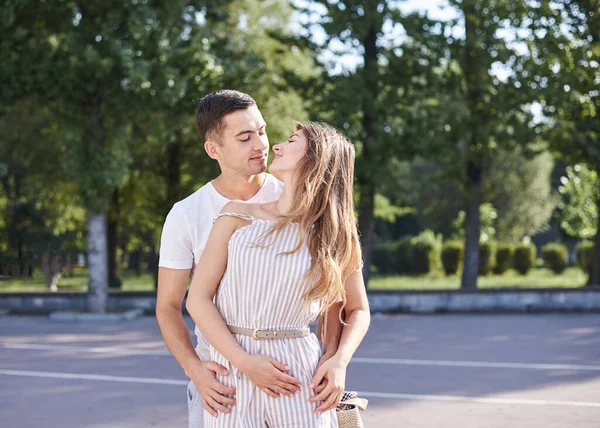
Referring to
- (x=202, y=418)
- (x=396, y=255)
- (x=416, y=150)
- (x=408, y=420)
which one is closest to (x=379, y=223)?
(x=396, y=255)

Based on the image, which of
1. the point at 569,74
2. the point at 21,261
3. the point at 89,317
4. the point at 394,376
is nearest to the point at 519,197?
the point at 569,74

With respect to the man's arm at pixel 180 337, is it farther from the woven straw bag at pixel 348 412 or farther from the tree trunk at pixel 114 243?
the tree trunk at pixel 114 243

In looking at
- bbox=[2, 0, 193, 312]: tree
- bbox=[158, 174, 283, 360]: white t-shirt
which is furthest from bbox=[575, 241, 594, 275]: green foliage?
bbox=[158, 174, 283, 360]: white t-shirt

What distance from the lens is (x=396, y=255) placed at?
165 feet

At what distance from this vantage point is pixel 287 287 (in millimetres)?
3027

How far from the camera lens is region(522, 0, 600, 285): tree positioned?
23078 millimetres

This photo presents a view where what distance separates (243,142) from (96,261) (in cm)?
1769

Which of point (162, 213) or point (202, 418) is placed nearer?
point (202, 418)

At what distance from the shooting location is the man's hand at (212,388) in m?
3.03

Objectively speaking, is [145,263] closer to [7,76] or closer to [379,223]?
[379,223]

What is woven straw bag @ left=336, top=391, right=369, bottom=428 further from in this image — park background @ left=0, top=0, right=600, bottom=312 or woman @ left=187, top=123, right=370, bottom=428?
park background @ left=0, top=0, right=600, bottom=312

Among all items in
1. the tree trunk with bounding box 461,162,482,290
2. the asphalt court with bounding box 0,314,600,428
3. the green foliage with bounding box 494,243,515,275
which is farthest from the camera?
the green foliage with bounding box 494,243,515,275

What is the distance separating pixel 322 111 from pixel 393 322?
19.2ft

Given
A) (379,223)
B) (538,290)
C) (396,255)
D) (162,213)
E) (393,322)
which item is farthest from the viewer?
(379,223)
